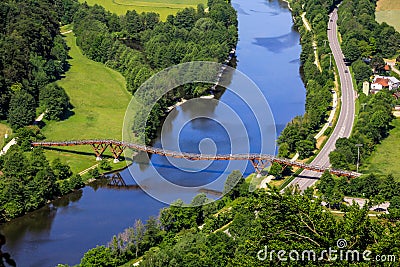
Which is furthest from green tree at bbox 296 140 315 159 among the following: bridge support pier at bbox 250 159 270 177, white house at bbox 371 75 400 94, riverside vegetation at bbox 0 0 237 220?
white house at bbox 371 75 400 94

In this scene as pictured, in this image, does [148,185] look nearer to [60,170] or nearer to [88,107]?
[60,170]

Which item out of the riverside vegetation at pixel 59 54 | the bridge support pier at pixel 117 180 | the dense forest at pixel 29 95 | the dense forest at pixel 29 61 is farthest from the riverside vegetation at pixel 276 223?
the dense forest at pixel 29 61

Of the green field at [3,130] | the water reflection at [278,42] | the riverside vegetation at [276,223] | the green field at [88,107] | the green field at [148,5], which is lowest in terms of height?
the water reflection at [278,42]

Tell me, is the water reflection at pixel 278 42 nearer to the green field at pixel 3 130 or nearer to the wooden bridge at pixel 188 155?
the wooden bridge at pixel 188 155

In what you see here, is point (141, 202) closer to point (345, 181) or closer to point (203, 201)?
point (203, 201)

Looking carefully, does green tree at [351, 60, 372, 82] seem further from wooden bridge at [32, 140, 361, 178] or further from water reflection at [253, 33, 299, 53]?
wooden bridge at [32, 140, 361, 178]

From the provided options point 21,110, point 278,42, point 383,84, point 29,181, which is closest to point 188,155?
point 29,181

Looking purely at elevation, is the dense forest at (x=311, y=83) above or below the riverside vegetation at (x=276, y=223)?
below
